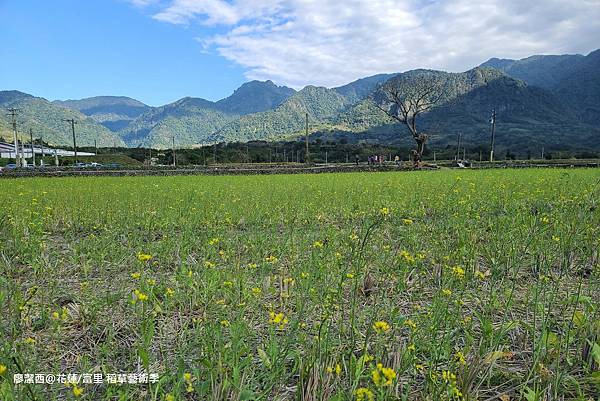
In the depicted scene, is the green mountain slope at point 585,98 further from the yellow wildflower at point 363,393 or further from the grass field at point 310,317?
the yellow wildflower at point 363,393

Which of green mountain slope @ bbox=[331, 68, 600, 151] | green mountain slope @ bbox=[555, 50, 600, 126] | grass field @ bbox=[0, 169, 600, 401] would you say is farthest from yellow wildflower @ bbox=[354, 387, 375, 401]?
green mountain slope @ bbox=[555, 50, 600, 126]

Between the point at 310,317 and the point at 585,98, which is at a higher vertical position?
the point at 585,98

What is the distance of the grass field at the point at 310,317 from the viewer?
2.09 meters

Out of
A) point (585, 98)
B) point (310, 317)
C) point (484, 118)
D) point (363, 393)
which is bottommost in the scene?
point (310, 317)

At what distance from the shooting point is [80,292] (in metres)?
3.64

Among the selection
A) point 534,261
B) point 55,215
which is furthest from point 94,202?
point 534,261

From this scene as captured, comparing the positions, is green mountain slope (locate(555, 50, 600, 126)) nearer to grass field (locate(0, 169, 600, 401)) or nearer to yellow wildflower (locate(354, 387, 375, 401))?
grass field (locate(0, 169, 600, 401))

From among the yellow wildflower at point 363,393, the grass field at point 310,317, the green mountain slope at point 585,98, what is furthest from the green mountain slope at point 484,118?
the yellow wildflower at point 363,393

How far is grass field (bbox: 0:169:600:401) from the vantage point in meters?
2.09

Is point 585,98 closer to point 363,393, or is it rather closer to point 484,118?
point 484,118

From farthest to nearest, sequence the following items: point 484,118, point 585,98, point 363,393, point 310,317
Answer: point 585,98
point 484,118
point 310,317
point 363,393

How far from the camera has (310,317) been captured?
121 inches

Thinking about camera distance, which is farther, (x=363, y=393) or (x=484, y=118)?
(x=484, y=118)

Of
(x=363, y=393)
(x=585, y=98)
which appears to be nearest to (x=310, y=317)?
(x=363, y=393)
